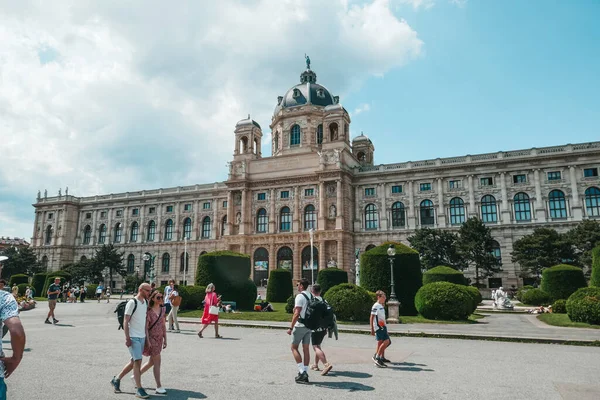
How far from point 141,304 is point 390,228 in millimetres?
50220

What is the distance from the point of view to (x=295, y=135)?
219ft

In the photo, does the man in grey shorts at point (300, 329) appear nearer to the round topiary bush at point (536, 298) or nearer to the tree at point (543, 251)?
the round topiary bush at point (536, 298)

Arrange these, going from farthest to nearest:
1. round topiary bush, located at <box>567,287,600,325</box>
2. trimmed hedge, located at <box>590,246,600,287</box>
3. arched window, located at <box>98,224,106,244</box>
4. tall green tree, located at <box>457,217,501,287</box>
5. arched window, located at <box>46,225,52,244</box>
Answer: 1. arched window, located at <box>46,225,52,244</box>
2. arched window, located at <box>98,224,106,244</box>
3. tall green tree, located at <box>457,217,501,287</box>
4. trimmed hedge, located at <box>590,246,600,287</box>
5. round topiary bush, located at <box>567,287,600,325</box>

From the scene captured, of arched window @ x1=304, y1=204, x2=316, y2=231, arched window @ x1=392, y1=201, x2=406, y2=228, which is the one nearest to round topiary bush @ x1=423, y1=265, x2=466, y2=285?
arched window @ x1=392, y1=201, x2=406, y2=228

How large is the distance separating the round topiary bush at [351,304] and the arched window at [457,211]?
35.8 m

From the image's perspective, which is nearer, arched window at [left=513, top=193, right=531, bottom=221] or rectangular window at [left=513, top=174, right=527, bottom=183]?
arched window at [left=513, top=193, right=531, bottom=221]

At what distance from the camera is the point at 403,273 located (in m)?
24.4

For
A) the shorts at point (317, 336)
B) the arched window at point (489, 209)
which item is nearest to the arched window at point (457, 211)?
the arched window at point (489, 209)

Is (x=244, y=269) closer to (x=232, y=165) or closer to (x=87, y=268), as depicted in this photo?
(x=232, y=165)

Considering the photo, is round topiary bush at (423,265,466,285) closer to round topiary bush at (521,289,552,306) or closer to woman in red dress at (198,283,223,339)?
round topiary bush at (521,289,552,306)

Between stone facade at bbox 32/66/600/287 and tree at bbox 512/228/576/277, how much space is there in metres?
5.62

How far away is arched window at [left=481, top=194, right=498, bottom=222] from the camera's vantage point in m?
51.5

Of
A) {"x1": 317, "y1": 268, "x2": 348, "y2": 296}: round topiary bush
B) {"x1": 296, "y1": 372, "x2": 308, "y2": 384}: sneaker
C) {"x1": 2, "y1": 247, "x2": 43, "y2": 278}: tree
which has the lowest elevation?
{"x1": 296, "y1": 372, "x2": 308, "y2": 384}: sneaker

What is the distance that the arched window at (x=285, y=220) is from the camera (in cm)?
5984
